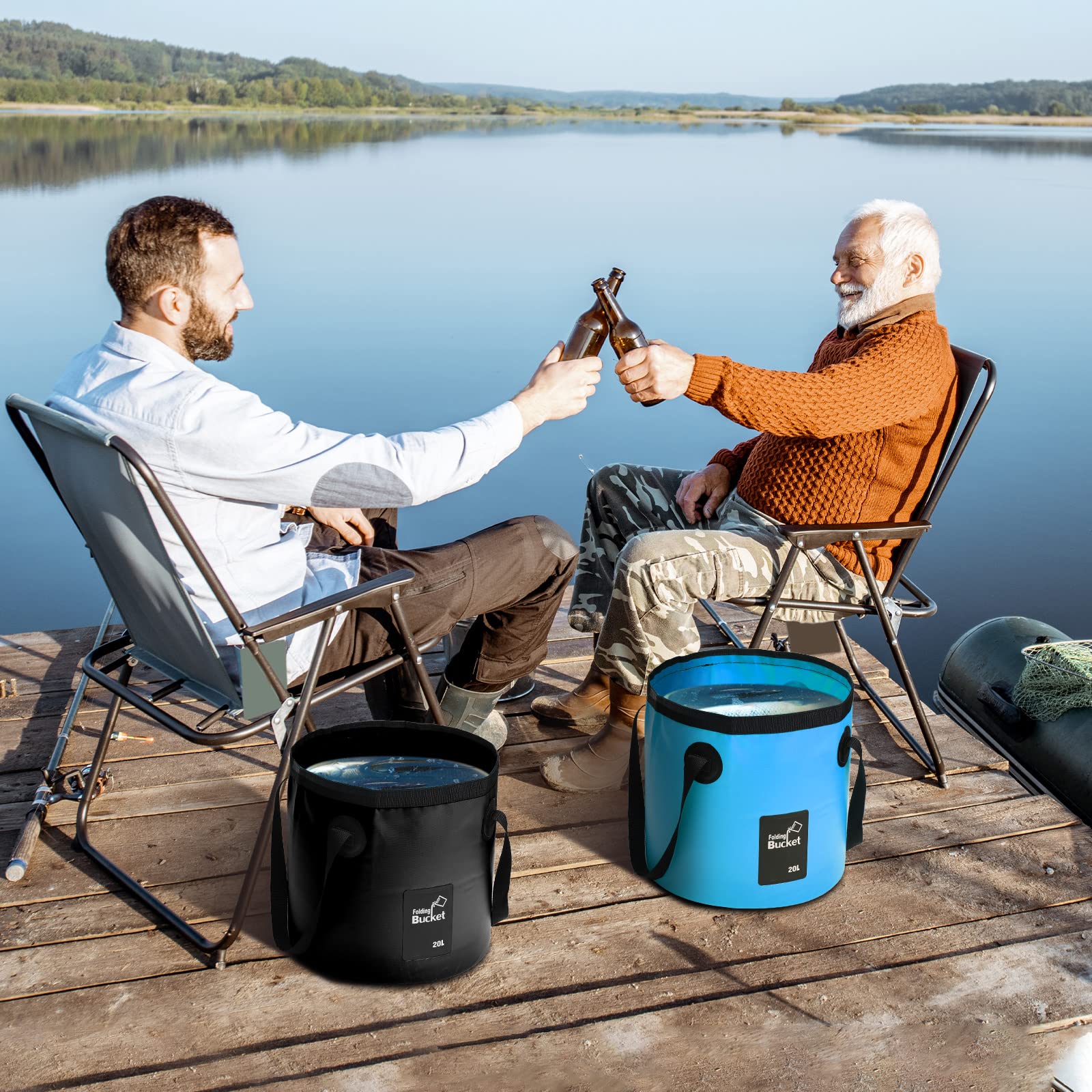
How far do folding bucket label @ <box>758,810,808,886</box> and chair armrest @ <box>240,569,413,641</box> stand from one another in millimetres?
777

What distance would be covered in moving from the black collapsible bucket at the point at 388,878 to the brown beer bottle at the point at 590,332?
0.91m

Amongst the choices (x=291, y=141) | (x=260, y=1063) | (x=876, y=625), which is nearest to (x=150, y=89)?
(x=291, y=141)

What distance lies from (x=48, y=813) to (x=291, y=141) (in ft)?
116

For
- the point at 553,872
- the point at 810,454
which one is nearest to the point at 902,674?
the point at 810,454

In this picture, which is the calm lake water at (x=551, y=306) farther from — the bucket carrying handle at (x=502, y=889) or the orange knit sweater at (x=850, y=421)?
the bucket carrying handle at (x=502, y=889)

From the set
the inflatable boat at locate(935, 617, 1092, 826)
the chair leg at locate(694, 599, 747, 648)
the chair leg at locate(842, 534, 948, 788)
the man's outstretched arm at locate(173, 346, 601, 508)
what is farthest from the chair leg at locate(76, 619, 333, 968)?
the inflatable boat at locate(935, 617, 1092, 826)

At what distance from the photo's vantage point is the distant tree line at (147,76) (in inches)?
1291

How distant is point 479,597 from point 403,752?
39 centimetres

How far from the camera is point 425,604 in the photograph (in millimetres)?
2527

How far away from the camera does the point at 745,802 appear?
229 cm

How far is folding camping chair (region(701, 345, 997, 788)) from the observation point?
8.75 ft

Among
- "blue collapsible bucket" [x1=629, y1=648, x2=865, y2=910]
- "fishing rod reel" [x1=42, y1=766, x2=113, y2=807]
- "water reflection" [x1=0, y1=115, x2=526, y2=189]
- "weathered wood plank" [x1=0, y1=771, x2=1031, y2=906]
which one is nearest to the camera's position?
"blue collapsible bucket" [x1=629, y1=648, x2=865, y2=910]

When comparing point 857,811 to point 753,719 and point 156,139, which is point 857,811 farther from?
point 156,139

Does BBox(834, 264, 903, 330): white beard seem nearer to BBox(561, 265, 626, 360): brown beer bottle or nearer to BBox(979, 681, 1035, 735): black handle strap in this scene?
BBox(561, 265, 626, 360): brown beer bottle
